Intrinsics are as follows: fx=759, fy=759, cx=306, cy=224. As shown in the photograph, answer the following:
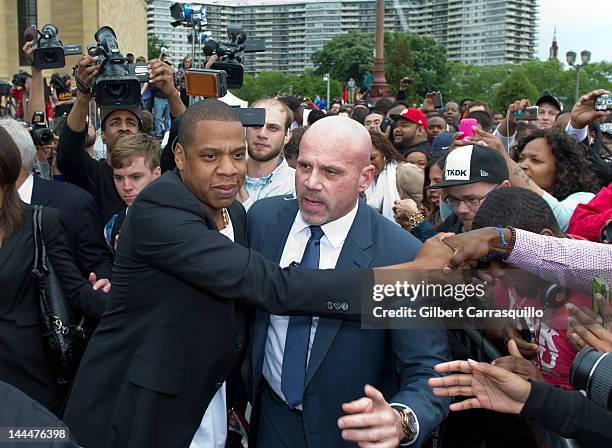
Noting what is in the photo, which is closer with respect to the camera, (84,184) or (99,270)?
(99,270)

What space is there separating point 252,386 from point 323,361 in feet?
1.43

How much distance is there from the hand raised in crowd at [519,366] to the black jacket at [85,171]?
11.0ft

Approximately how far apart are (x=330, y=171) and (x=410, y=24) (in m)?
170

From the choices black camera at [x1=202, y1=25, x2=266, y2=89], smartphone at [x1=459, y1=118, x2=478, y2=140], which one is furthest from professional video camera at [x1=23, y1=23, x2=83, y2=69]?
smartphone at [x1=459, y1=118, x2=478, y2=140]

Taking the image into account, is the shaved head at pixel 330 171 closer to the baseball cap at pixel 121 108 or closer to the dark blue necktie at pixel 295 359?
the dark blue necktie at pixel 295 359

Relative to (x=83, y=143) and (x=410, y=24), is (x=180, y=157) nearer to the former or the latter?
(x=83, y=143)

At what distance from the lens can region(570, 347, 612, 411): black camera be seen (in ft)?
6.94

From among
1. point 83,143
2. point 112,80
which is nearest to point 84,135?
point 83,143

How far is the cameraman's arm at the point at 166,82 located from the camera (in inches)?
197

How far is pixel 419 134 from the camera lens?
8.84 metres

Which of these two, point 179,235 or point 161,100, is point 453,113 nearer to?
point 161,100

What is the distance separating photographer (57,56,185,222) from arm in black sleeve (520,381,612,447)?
330cm

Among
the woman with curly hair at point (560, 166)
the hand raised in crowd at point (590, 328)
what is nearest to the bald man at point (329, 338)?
the hand raised in crowd at point (590, 328)

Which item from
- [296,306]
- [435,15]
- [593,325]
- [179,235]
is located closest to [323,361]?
[296,306]
